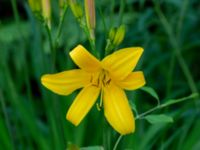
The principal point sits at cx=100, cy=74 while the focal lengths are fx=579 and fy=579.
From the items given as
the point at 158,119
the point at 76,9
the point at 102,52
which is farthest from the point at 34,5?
the point at 102,52

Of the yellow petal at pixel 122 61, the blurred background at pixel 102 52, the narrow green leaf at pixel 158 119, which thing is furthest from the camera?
the blurred background at pixel 102 52

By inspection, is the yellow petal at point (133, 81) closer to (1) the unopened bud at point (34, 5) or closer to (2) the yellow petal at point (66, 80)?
(2) the yellow petal at point (66, 80)

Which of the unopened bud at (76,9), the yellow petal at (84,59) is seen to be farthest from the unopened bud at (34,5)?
the yellow petal at (84,59)

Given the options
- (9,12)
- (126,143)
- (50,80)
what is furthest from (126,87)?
(9,12)

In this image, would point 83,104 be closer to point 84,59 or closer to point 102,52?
point 84,59

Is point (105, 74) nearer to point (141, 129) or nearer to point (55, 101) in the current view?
point (55, 101)

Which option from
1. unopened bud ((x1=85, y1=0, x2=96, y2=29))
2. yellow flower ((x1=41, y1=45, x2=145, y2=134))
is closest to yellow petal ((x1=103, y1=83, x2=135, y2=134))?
yellow flower ((x1=41, y1=45, x2=145, y2=134))
